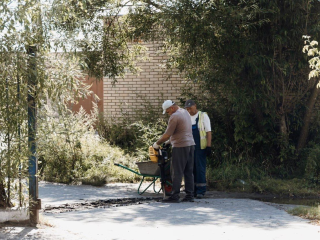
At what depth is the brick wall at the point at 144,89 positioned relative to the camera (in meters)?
16.2

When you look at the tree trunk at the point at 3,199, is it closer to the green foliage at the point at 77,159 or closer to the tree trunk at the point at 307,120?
the green foliage at the point at 77,159

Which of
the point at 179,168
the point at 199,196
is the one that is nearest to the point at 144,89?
the point at 199,196

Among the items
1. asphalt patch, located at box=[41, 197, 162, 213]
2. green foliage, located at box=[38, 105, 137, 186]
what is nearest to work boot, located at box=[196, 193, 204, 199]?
asphalt patch, located at box=[41, 197, 162, 213]

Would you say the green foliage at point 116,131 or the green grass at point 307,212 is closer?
the green grass at point 307,212

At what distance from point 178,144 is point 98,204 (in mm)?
1793

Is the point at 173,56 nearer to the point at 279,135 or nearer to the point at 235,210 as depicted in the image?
the point at 279,135

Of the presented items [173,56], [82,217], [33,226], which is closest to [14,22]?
[33,226]

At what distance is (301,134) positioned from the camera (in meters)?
13.3

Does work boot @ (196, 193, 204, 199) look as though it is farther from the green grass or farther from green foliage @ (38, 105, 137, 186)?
green foliage @ (38, 105, 137, 186)

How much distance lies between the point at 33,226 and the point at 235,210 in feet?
11.3

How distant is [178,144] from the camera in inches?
372

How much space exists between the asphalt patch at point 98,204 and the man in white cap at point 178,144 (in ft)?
1.79

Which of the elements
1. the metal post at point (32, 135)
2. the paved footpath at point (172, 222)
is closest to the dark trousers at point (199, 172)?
the paved footpath at point (172, 222)

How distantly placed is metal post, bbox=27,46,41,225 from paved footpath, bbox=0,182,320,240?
0.27 metres
